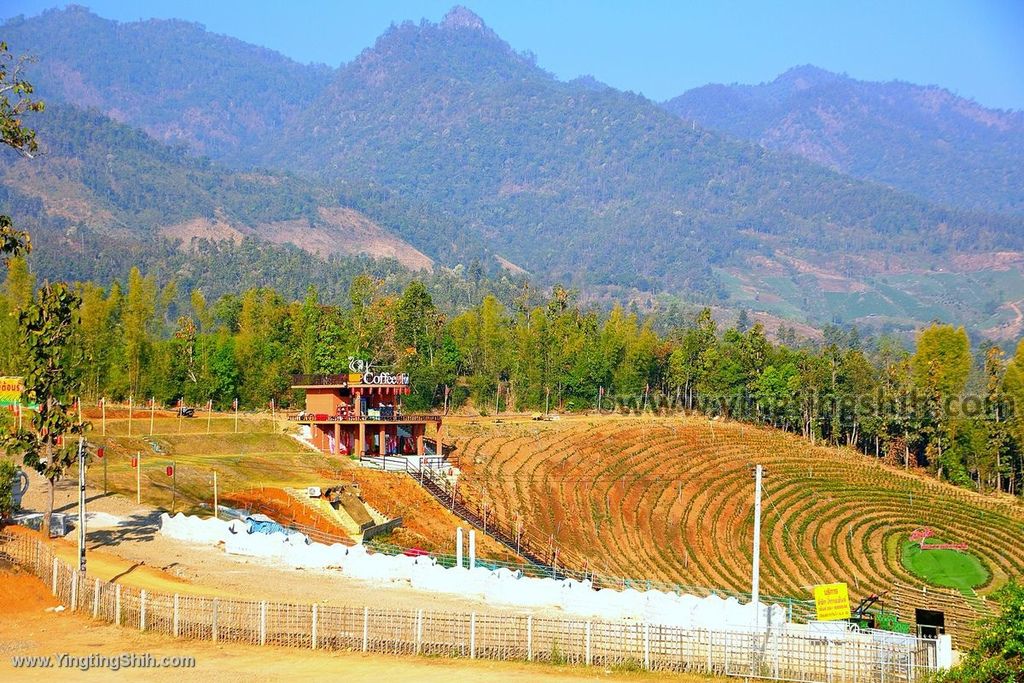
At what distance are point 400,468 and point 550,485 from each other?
44.0 ft

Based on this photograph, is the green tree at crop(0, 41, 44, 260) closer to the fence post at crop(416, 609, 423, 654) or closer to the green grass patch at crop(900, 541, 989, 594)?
the fence post at crop(416, 609, 423, 654)

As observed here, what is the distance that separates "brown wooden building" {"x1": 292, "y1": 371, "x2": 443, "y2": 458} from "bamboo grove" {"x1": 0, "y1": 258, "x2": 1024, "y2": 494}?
30.6 m

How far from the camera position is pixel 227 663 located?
2914cm

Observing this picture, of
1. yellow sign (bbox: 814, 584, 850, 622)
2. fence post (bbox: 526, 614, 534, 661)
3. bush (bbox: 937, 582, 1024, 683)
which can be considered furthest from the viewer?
fence post (bbox: 526, 614, 534, 661)

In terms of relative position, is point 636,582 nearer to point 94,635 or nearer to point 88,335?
point 94,635

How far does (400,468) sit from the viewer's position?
71.8 m

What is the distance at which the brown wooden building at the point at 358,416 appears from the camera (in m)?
76.5

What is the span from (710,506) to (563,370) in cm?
4316

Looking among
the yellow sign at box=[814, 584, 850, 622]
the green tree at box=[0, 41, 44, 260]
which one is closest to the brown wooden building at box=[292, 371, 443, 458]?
the green tree at box=[0, 41, 44, 260]

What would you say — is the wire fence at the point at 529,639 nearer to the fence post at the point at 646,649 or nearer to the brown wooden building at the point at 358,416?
the fence post at the point at 646,649

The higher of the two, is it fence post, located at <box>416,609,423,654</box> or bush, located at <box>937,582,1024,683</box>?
bush, located at <box>937,582,1024,683</box>

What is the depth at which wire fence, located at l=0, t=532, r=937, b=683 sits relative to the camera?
29.4 m

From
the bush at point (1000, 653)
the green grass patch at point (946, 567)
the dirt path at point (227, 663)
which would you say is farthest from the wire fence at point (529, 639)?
the green grass patch at point (946, 567)

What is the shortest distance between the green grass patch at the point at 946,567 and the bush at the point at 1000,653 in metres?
50.6
